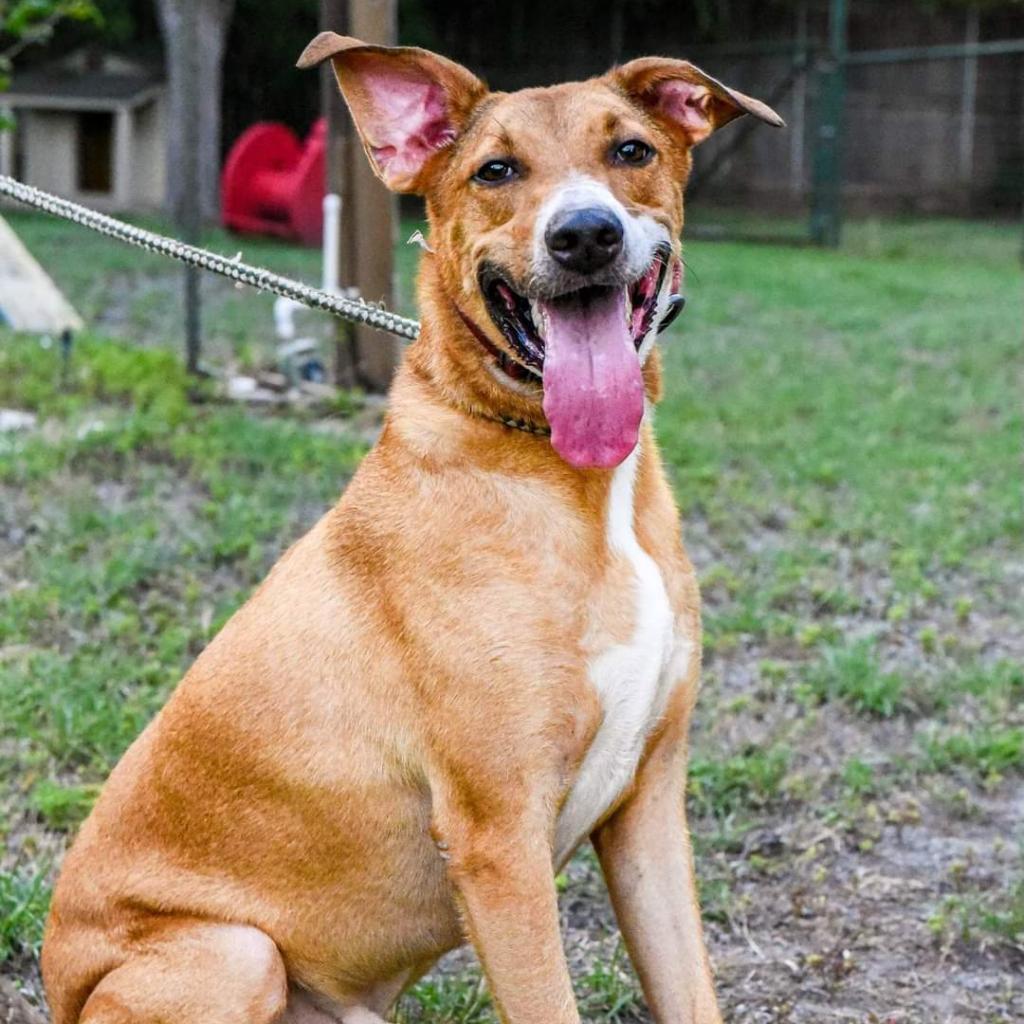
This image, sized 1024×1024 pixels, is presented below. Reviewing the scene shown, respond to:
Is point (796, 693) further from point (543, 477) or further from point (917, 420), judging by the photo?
point (917, 420)

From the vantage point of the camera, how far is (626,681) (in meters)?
2.40

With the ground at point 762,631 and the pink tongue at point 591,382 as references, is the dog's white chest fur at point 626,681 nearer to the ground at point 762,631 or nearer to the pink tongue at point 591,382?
the pink tongue at point 591,382

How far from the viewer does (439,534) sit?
8.01 ft

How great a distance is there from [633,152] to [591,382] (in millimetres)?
456

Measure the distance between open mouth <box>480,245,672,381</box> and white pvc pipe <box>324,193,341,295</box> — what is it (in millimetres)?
4939

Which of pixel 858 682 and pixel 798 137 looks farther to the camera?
pixel 798 137

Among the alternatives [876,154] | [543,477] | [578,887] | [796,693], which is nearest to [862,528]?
[796,693]

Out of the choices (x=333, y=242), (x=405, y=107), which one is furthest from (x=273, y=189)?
(x=405, y=107)

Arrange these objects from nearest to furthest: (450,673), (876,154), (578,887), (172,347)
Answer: (450,673), (578,887), (172,347), (876,154)

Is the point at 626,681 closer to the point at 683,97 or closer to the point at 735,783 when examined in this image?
the point at 683,97

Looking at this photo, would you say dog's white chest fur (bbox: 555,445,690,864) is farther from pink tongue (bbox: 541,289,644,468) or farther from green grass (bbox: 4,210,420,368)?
green grass (bbox: 4,210,420,368)

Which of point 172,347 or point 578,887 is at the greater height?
point 172,347

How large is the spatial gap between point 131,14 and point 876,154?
1155 cm

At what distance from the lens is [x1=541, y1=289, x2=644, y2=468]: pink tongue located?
2.39m
